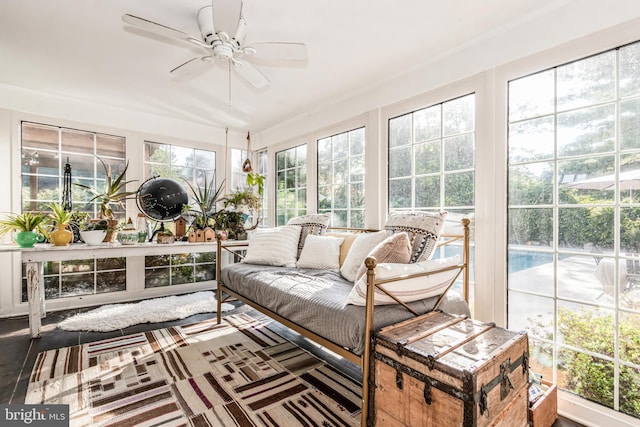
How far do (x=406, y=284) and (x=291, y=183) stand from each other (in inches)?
111

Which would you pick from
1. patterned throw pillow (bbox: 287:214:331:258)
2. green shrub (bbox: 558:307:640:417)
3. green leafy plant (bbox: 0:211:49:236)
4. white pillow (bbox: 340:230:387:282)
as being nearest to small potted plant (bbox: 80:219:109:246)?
green leafy plant (bbox: 0:211:49:236)

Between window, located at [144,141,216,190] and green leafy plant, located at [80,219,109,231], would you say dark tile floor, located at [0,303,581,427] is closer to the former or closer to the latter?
green leafy plant, located at [80,219,109,231]

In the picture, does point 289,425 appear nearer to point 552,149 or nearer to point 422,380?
point 422,380

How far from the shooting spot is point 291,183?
166 inches

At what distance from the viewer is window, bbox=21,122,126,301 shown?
330cm

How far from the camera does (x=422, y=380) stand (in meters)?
1.25

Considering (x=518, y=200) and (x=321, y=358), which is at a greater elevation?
(x=518, y=200)

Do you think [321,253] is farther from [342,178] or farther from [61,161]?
[61,161]

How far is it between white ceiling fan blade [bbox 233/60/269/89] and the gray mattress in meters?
1.51

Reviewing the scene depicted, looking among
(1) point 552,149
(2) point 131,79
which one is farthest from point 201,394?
(2) point 131,79

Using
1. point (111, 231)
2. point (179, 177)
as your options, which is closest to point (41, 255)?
point (111, 231)

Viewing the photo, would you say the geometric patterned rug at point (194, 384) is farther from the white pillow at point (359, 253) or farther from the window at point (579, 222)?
the window at point (579, 222)

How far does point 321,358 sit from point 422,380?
46.5 inches

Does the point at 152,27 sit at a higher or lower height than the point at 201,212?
higher
